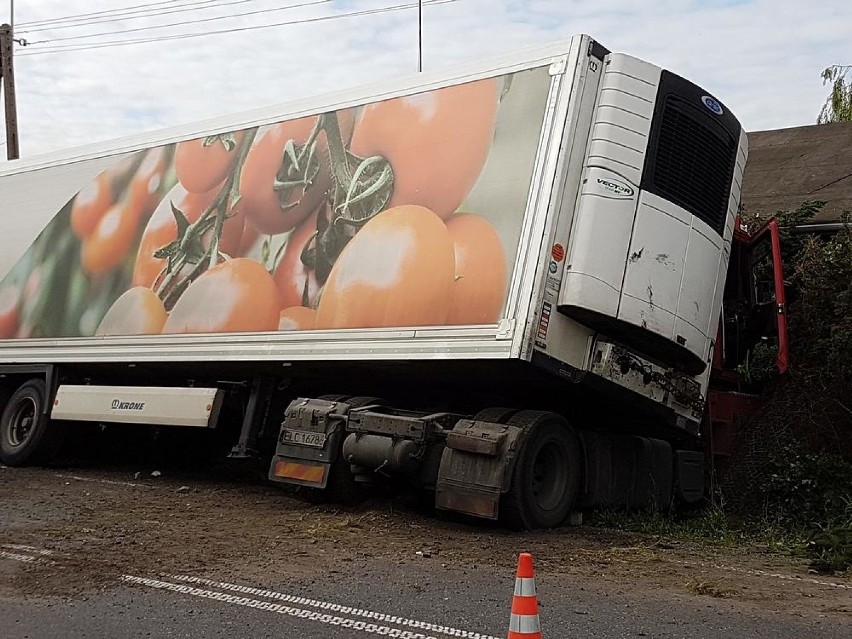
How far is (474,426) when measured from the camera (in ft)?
27.6

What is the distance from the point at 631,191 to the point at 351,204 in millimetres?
2677

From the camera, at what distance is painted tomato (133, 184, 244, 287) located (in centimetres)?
1133

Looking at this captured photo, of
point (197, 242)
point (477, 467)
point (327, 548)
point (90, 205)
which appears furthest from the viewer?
point (90, 205)

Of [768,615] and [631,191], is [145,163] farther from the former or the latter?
[768,615]

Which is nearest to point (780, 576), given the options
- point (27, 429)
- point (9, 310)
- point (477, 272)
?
point (477, 272)

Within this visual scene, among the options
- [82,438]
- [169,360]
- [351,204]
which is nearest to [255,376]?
[169,360]

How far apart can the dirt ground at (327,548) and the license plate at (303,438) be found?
2.02 feet

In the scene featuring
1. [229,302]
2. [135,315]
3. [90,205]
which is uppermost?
[90,205]

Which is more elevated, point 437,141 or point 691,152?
point 691,152

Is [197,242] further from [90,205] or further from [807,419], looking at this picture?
[807,419]

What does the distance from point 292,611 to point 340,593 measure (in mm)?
486

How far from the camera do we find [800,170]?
53.2 ft

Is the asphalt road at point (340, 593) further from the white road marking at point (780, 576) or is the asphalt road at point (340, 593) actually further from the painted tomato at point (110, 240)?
the painted tomato at point (110, 240)

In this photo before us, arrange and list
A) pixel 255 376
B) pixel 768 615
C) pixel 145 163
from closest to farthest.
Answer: pixel 768 615 → pixel 255 376 → pixel 145 163
